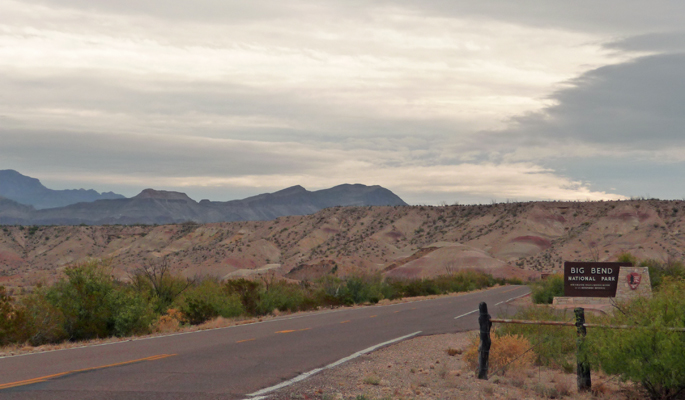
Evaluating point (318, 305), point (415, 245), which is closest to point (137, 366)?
point (318, 305)

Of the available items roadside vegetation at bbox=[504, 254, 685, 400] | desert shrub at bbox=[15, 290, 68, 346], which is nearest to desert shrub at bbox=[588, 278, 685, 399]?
roadside vegetation at bbox=[504, 254, 685, 400]

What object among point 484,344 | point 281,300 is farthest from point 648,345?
point 281,300

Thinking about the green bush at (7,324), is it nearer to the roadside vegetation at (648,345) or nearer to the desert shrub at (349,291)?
the roadside vegetation at (648,345)

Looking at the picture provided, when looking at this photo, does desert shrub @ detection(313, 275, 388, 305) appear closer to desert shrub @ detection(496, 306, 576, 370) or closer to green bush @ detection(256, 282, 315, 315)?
green bush @ detection(256, 282, 315, 315)

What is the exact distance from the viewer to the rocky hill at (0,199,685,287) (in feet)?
255

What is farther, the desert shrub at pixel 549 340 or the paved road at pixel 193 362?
the desert shrub at pixel 549 340

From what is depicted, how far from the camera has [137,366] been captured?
11219mm

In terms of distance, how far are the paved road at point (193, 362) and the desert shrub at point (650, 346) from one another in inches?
212

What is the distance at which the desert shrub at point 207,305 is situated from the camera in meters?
22.9

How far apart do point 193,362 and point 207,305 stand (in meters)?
11.8

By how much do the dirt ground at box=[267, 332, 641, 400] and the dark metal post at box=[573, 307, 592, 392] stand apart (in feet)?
0.63

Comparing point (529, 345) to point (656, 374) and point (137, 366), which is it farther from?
point (137, 366)

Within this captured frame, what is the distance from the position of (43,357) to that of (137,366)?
118 inches

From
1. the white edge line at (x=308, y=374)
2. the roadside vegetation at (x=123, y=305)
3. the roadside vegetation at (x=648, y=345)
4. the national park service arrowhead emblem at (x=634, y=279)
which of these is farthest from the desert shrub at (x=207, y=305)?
the national park service arrowhead emblem at (x=634, y=279)
